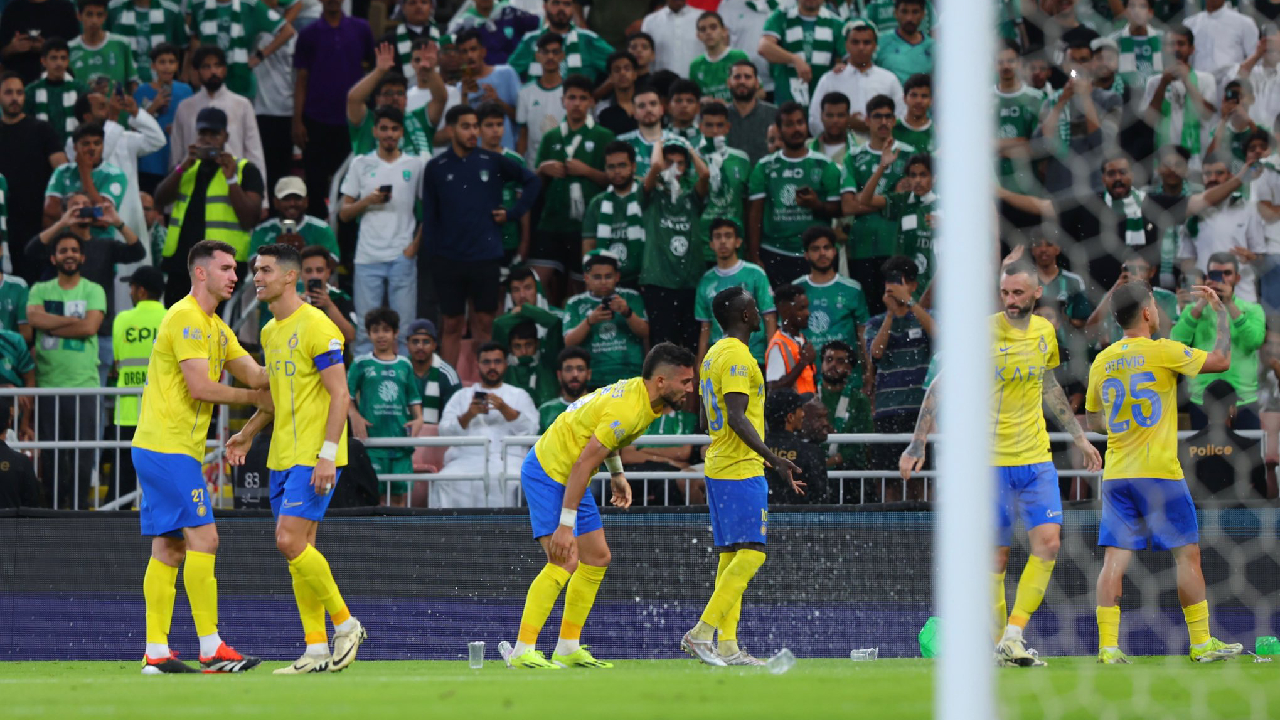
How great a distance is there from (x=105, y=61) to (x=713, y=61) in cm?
591

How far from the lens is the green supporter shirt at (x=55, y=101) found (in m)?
15.4

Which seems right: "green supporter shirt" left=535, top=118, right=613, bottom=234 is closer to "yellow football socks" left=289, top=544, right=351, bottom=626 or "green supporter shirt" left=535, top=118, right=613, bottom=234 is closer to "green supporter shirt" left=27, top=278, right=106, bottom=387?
"green supporter shirt" left=27, top=278, right=106, bottom=387

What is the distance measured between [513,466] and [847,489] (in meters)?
2.49

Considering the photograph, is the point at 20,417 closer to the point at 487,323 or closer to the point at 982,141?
the point at 487,323

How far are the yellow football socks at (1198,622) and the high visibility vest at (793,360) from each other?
13.3ft

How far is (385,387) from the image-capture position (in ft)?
42.7

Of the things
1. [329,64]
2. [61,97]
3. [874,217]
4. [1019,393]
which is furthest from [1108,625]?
[61,97]

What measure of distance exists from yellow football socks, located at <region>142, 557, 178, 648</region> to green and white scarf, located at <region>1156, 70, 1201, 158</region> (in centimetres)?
711

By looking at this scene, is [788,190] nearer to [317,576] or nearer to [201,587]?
[317,576]

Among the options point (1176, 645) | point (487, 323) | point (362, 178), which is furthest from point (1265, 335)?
point (362, 178)

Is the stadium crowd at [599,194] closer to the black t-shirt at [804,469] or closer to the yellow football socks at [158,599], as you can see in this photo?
the black t-shirt at [804,469]

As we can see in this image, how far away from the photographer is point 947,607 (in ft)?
14.3

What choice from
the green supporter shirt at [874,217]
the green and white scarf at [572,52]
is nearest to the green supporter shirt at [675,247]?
the green supporter shirt at [874,217]

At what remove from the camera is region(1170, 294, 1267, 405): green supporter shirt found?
10.4 metres
